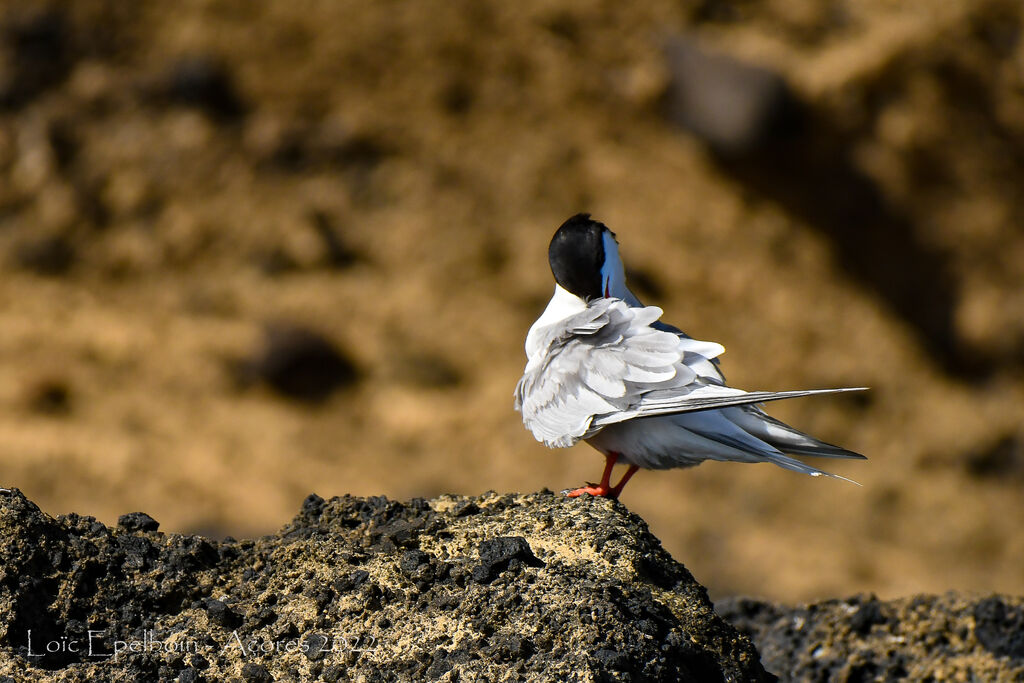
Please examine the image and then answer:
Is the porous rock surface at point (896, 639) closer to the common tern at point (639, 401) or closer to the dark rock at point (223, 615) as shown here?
the common tern at point (639, 401)

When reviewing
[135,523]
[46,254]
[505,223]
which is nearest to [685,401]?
[135,523]

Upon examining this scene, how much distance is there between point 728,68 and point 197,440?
7018 millimetres

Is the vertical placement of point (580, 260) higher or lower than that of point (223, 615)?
higher

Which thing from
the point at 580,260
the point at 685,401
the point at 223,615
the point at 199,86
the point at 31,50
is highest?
the point at 31,50

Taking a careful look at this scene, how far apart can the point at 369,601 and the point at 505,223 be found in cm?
1033

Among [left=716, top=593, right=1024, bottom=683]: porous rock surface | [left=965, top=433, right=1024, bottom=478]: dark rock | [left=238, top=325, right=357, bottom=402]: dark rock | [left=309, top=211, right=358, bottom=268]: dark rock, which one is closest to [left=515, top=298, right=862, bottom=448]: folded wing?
[left=716, top=593, right=1024, bottom=683]: porous rock surface

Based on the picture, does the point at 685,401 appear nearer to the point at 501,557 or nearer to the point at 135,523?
the point at 501,557

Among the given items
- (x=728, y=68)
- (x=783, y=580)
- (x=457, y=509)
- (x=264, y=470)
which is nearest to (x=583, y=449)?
(x=783, y=580)

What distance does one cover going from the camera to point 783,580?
12.0 metres

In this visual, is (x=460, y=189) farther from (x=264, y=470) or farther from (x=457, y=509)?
(x=457, y=509)

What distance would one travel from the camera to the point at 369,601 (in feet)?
11.3

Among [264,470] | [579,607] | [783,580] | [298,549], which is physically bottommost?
[579,607]

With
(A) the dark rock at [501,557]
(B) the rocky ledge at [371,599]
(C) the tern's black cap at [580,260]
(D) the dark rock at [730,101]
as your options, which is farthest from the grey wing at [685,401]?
(D) the dark rock at [730,101]

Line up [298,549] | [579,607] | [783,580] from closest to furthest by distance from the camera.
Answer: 1. [579,607]
2. [298,549]
3. [783,580]
